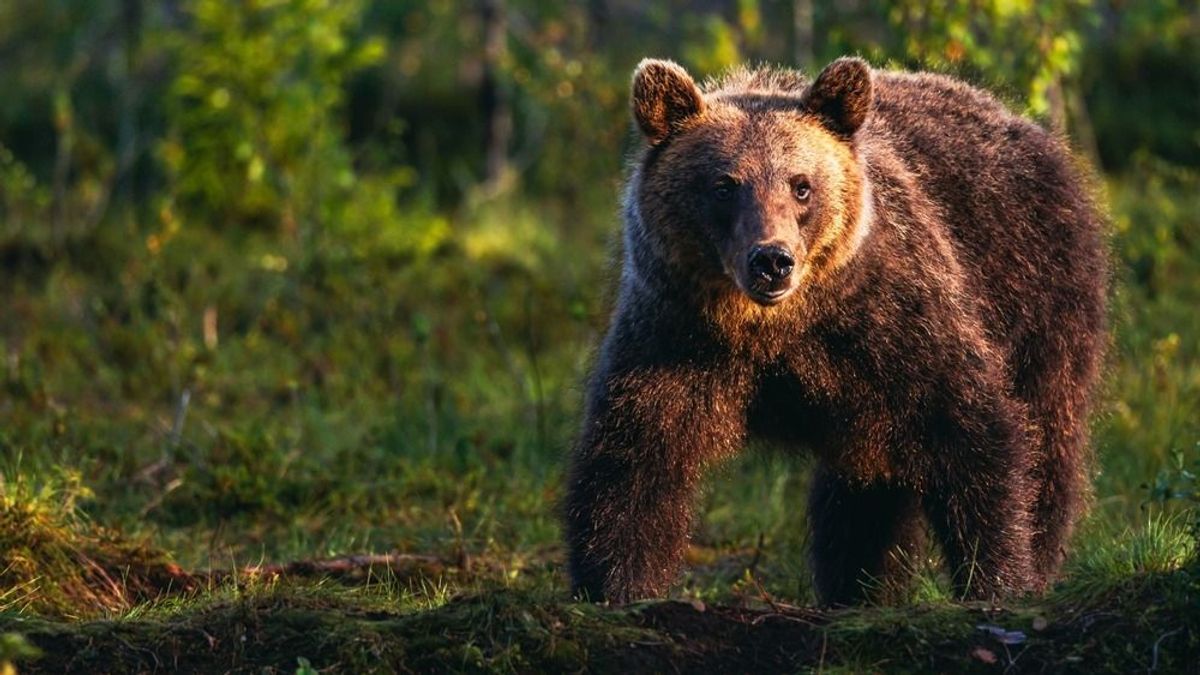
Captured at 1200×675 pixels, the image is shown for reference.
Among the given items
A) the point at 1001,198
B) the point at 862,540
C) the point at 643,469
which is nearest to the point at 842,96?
the point at 1001,198

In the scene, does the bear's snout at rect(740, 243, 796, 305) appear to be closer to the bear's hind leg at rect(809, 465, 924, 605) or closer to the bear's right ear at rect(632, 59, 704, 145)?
the bear's right ear at rect(632, 59, 704, 145)

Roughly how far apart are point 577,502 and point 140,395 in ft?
16.9

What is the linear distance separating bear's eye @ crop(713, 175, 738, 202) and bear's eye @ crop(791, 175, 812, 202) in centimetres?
20

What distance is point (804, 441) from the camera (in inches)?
257

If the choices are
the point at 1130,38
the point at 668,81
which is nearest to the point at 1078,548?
the point at 668,81

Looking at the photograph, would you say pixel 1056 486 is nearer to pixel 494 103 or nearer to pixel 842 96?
pixel 842 96

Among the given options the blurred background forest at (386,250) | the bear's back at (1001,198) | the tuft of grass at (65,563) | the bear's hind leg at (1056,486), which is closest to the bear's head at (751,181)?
the bear's back at (1001,198)

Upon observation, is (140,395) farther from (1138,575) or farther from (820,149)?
(1138,575)

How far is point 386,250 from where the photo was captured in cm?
1236

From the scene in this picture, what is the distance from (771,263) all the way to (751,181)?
463mm

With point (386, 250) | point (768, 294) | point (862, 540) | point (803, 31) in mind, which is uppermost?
point (803, 31)

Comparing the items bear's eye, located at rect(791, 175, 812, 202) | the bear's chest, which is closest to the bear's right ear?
bear's eye, located at rect(791, 175, 812, 202)

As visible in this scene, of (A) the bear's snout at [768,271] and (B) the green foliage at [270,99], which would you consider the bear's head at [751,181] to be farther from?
(B) the green foliage at [270,99]

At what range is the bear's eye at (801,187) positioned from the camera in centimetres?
619
